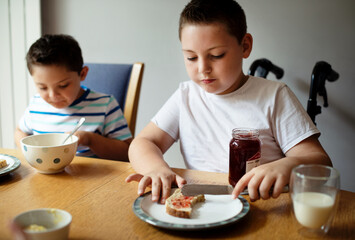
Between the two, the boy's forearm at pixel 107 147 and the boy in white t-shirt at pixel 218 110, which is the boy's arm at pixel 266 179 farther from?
the boy's forearm at pixel 107 147

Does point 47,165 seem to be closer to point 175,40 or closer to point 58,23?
point 175,40

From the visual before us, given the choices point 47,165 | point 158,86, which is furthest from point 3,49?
point 47,165

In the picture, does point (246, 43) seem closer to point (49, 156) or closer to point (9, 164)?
point (49, 156)

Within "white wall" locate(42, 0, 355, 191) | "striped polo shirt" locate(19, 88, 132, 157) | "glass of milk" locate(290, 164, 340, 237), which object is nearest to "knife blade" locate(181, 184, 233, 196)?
"glass of milk" locate(290, 164, 340, 237)

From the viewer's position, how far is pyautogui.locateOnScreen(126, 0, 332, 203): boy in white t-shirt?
103 cm

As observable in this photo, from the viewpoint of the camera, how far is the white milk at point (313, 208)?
1.98 ft

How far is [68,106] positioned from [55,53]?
0.72 feet

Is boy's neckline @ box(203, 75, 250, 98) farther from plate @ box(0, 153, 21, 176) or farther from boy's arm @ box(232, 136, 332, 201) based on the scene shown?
plate @ box(0, 153, 21, 176)

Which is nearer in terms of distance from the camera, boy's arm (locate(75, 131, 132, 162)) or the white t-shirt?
the white t-shirt

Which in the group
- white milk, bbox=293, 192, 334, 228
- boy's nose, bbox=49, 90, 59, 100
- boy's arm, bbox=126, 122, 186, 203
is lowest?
boy's arm, bbox=126, 122, 186, 203

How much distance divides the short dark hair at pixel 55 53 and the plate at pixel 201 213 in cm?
78

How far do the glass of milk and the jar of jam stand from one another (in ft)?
0.71

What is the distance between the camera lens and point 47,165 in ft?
3.06

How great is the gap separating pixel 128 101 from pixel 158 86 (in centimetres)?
82
